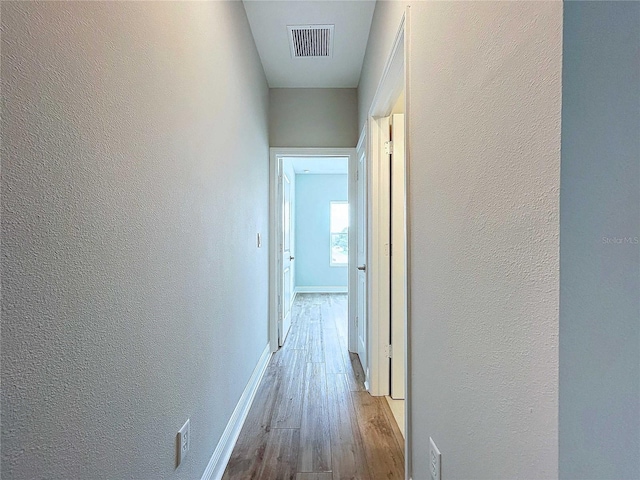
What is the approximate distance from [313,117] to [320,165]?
326cm

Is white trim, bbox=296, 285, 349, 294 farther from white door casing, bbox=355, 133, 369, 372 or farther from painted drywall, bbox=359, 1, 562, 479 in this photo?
painted drywall, bbox=359, 1, 562, 479

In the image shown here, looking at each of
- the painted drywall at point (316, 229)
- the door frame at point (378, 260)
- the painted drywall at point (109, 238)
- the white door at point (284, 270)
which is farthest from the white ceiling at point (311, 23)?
the painted drywall at point (316, 229)

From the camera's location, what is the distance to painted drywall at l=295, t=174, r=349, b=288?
283 inches

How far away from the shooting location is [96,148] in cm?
71

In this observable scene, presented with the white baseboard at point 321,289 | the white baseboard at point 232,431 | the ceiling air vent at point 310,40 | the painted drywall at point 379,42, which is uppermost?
the ceiling air vent at point 310,40

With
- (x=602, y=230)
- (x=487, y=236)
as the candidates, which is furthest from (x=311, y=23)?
(x=602, y=230)

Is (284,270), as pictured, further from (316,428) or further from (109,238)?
(109,238)

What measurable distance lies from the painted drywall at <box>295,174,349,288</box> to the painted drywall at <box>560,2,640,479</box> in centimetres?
670

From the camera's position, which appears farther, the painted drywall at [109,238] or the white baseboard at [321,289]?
the white baseboard at [321,289]

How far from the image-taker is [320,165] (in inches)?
254

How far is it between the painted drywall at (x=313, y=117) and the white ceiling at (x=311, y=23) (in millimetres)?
71

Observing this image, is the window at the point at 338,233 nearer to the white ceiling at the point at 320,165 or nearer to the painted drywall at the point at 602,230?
the white ceiling at the point at 320,165

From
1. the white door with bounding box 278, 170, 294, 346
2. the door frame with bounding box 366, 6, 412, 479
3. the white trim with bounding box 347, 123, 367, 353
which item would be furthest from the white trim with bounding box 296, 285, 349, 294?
the door frame with bounding box 366, 6, 412, 479

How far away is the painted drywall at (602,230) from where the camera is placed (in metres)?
0.50
